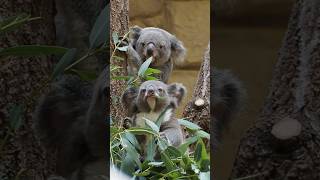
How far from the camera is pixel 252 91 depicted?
0.95 meters

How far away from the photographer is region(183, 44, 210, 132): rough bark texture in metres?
1.93

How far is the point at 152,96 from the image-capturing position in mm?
1644

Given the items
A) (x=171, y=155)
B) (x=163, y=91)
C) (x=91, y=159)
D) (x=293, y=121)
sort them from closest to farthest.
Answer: (x=293, y=121) → (x=91, y=159) → (x=171, y=155) → (x=163, y=91)

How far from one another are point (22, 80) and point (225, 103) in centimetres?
43

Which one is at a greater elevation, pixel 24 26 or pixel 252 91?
pixel 24 26

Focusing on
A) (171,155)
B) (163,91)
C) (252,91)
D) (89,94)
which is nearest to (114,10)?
(163,91)

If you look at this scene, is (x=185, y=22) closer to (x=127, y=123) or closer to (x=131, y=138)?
(x=127, y=123)

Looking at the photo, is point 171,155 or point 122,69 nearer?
point 171,155

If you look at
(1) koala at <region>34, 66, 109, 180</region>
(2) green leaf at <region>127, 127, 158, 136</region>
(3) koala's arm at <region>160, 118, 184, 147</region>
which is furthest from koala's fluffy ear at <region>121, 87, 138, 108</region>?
(1) koala at <region>34, 66, 109, 180</region>

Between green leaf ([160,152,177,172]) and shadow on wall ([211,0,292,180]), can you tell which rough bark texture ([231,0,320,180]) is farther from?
green leaf ([160,152,177,172])

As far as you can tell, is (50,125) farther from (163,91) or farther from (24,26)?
(163,91)

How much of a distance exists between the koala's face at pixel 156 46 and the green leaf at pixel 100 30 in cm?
95

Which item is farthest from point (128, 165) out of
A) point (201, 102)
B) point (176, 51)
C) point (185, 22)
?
point (185, 22)

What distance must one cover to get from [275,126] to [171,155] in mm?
436
